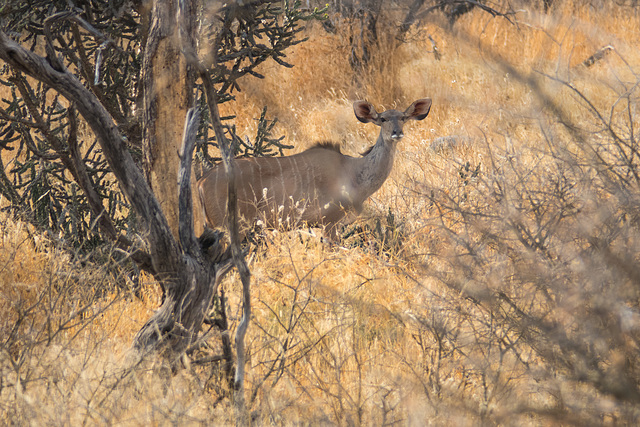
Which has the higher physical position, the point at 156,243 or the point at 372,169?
the point at 156,243

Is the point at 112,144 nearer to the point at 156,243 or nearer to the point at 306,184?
the point at 156,243

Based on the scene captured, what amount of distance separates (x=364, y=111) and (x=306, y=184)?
119 centimetres

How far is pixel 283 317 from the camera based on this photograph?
4152 mm

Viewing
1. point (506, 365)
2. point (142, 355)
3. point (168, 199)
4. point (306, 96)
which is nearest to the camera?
point (506, 365)

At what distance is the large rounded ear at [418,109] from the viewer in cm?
636

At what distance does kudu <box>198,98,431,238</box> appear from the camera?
217 inches

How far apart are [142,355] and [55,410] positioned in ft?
1.63

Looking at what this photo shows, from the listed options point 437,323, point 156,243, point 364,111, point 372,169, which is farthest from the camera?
point 364,111

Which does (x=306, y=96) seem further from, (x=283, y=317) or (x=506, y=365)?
(x=506, y=365)

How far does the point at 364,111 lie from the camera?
257 inches

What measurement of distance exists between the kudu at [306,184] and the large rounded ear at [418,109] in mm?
129

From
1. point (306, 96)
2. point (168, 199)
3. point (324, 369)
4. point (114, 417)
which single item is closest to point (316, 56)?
point (306, 96)

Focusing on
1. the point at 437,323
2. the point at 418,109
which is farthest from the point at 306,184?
the point at 437,323

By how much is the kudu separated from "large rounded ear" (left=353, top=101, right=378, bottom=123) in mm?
155
